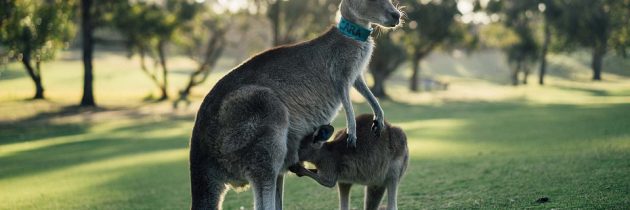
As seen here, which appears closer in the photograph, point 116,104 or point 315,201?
point 315,201

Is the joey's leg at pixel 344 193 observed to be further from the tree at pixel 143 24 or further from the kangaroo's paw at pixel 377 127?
the tree at pixel 143 24

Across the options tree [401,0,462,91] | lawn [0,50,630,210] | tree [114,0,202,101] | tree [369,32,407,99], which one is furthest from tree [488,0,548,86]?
lawn [0,50,630,210]

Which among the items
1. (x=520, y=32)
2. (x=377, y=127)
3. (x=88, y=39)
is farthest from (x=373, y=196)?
(x=520, y=32)

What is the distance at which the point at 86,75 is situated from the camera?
31.8 meters

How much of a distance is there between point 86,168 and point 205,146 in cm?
874

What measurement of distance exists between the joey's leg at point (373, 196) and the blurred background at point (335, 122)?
4.04ft

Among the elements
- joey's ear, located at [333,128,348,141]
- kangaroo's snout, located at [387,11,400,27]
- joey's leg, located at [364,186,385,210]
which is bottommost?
joey's leg, located at [364,186,385,210]

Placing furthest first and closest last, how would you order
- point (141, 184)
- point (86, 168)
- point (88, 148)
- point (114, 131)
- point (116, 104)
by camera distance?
point (116, 104)
point (114, 131)
point (88, 148)
point (86, 168)
point (141, 184)

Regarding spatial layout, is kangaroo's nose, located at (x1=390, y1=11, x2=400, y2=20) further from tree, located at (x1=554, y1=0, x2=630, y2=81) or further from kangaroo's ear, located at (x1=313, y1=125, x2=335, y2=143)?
tree, located at (x1=554, y1=0, x2=630, y2=81)

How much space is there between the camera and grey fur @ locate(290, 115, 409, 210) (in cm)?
535

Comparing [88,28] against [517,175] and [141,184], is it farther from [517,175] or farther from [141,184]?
[517,175]

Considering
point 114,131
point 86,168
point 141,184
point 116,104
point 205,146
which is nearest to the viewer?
point 205,146

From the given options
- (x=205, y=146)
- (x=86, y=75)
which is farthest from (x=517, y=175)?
(x=86, y=75)

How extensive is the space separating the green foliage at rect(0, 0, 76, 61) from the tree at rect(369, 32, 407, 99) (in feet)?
63.8
